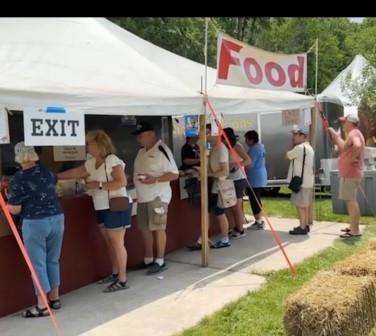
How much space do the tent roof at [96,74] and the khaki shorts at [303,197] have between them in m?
1.35

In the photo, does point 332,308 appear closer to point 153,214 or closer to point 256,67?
point 153,214

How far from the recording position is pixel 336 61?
122 ft

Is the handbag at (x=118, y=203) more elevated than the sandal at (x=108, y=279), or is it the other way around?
the handbag at (x=118, y=203)

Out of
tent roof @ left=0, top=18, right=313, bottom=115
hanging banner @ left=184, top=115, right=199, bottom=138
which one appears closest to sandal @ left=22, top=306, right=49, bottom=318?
tent roof @ left=0, top=18, right=313, bottom=115

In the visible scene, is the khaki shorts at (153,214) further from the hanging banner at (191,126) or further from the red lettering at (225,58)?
the hanging banner at (191,126)

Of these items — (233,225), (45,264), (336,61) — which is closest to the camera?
(45,264)

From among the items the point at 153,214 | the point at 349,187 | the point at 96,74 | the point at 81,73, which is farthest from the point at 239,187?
the point at 81,73

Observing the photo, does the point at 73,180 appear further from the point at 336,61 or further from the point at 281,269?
the point at 336,61

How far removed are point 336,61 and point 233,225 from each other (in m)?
31.5

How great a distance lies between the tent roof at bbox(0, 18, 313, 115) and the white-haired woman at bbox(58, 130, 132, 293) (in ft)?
1.53

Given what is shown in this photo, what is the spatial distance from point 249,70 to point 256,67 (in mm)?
235

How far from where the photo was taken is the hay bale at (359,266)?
13.4 feet

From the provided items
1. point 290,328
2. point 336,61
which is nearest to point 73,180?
point 290,328

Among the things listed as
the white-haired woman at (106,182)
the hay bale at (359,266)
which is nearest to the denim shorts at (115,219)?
the white-haired woman at (106,182)
